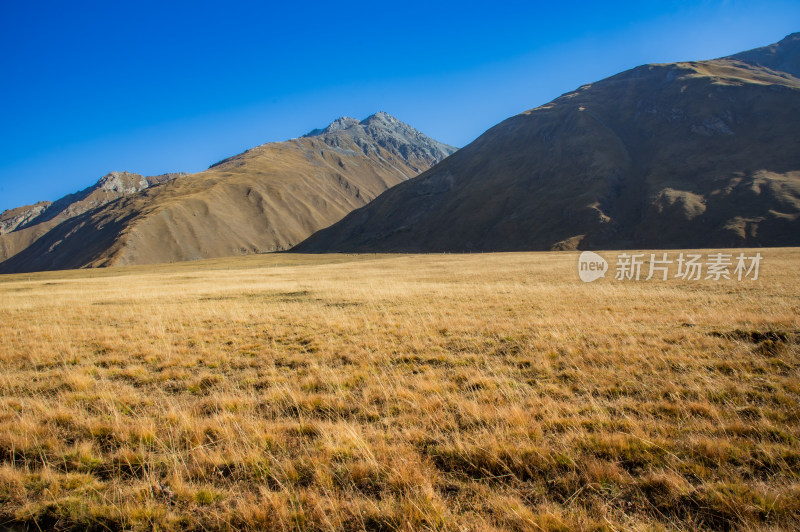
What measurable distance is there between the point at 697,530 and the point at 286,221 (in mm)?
208384

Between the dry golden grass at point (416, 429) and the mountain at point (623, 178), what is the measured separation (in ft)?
318

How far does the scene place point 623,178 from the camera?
4439 inches

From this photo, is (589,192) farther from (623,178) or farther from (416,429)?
(416,429)

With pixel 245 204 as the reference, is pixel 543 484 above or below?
below

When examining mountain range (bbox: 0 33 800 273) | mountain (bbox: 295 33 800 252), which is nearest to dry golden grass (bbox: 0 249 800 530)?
mountain range (bbox: 0 33 800 273)

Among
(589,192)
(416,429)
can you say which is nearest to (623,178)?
(589,192)

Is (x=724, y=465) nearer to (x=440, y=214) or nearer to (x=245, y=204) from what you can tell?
(x=440, y=214)

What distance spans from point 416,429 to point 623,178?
13323 centimetres

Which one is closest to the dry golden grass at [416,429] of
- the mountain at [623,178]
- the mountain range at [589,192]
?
the mountain range at [589,192]

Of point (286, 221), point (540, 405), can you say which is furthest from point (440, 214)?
point (540, 405)

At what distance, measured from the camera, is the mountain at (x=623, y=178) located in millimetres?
88188

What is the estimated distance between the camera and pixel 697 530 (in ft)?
9.95

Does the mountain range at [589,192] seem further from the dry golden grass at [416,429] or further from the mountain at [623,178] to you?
the dry golden grass at [416,429]

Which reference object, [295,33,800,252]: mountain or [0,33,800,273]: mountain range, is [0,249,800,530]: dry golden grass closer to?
[0,33,800,273]: mountain range
